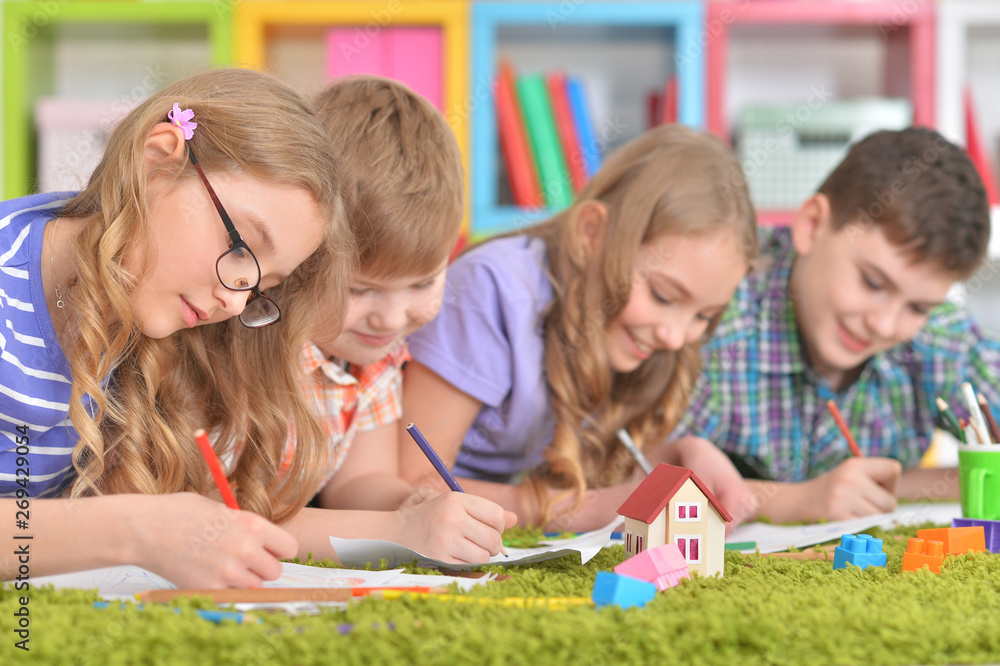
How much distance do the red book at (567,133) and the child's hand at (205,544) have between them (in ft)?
4.38

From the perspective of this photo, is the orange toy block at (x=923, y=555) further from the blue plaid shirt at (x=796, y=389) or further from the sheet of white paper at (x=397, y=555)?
the blue plaid shirt at (x=796, y=389)

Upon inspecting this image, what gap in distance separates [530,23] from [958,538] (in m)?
1.41

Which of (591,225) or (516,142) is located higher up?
(516,142)

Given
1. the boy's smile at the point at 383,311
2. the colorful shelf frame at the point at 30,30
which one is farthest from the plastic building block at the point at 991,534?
the colorful shelf frame at the point at 30,30

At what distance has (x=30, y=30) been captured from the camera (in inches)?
72.1

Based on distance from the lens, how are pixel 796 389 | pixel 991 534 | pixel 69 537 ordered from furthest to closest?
pixel 796 389 → pixel 991 534 → pixel 69 537

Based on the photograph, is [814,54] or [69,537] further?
[814,54]

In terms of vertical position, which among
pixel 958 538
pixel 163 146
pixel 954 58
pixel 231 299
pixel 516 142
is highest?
pixel 954 58

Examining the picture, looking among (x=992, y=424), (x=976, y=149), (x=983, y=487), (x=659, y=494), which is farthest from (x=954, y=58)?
(x=659, y=494)

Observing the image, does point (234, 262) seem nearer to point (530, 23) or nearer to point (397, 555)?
point (397, 555)

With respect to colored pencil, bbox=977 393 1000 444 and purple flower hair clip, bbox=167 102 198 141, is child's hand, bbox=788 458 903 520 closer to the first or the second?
colored pencil, bbox=977 393 1000 444

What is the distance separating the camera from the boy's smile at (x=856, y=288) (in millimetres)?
1191

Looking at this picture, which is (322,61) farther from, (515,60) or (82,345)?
(82,345)

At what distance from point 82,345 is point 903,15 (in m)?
1.75
